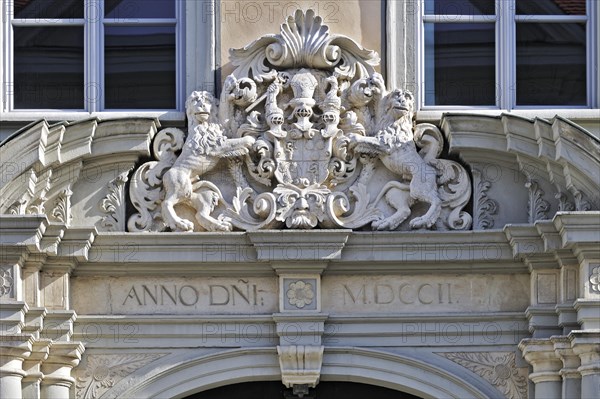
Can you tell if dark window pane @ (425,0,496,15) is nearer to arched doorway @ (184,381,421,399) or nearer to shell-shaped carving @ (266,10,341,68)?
shell-shaped carving @ (266,10,341,68)

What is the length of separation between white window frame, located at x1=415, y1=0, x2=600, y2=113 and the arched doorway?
2.34 m

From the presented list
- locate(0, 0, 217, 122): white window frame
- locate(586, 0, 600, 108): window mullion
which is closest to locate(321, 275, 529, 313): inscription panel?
locate(586, 0, 600, 108): window mullion

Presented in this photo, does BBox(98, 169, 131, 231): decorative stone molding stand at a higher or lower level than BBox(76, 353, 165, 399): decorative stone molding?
higher

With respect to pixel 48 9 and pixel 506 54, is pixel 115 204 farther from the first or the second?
pixel 506 54

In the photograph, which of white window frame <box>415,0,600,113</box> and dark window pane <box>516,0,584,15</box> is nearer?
white window frame <box>415,0,600,113</box>

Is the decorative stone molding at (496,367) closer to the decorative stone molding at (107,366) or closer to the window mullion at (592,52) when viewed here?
the window mullion at (592,52)

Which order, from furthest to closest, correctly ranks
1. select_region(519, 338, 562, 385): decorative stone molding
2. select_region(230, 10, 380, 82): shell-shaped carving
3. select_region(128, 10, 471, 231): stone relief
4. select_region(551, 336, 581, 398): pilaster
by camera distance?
select_region(230, 10, 380, 82): shell-shaped carving < select_region(128, 10, 471, 231): stone relief < select_region(519, 338, 562, 385): decorative stone molding < select_region(551, 336, 581, 398): pilaster

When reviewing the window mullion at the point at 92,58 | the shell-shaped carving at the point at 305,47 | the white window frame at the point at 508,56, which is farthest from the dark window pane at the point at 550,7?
the window mullion at the point at 92,58

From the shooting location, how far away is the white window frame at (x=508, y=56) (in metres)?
18.2

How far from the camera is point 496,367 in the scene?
1769 cm

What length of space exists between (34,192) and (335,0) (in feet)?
9.87

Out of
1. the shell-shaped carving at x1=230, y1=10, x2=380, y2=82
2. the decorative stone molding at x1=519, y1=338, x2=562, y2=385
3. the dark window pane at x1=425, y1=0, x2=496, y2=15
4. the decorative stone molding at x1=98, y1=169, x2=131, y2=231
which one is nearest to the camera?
the decorative stone molding at x1=519, y1=338, x2=562, y2=385

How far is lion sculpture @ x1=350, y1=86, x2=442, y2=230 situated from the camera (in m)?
17.7

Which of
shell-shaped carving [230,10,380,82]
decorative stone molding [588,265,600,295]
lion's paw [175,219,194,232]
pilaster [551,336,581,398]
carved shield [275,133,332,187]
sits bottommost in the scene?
pilaster [551,336,581,398]
